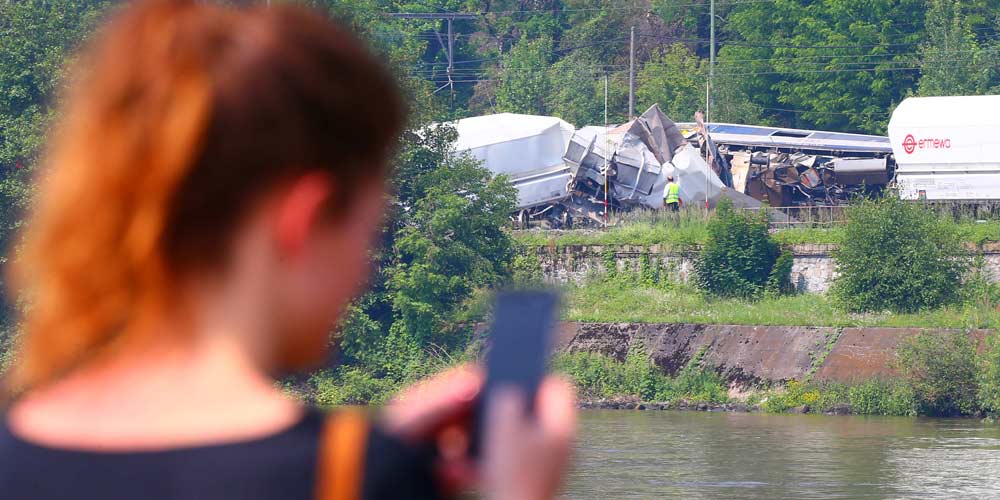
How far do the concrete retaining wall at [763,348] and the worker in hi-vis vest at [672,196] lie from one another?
259 inches

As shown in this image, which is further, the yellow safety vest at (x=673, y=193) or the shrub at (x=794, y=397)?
the yellow safety vest at (x=673, y=193)

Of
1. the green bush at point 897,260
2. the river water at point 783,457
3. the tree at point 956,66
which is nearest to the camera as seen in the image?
the river water at point 783,457

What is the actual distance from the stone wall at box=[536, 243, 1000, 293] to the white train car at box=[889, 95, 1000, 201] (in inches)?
120

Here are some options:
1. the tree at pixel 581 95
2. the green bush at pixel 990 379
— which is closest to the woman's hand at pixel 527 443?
the green bush at pixel 990 379

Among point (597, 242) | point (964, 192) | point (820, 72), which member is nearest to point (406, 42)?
point (597, 242)

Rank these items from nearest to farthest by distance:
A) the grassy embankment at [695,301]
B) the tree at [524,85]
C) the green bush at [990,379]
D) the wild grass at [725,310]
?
the green bush at [990,379]
the wild grass at [725,310]
the grassy embankment at [695,301]
the tree at [524,85]

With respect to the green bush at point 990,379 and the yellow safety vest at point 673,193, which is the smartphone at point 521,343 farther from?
the yellow safety vest at point 673,193

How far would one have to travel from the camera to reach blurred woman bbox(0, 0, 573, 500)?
1.04 meters

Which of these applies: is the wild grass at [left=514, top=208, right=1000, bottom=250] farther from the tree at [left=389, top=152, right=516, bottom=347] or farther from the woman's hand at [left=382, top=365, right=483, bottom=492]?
the woman's hand at [left=382, top=365, right=483, bottom=492]

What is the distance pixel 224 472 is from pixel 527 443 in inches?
8.6

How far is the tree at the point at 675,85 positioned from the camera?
57938 mm

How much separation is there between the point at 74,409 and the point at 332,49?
341 millimetres

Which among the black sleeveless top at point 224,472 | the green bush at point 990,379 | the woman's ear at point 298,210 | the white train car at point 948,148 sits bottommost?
the green bush at point 990,379

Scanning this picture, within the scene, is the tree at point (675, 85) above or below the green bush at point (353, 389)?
above
